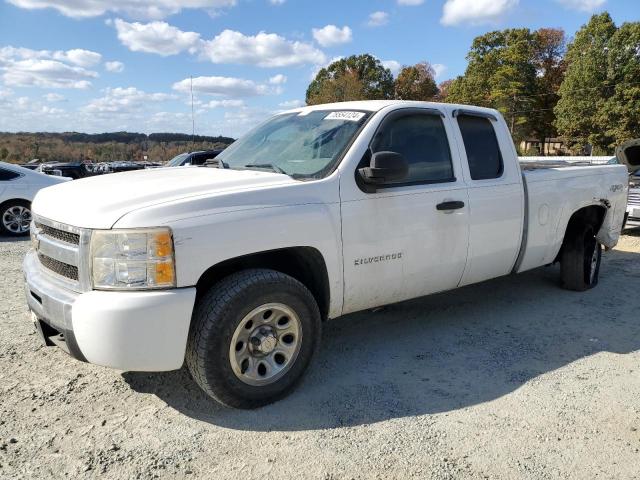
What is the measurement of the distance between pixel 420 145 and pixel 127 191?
222 cm

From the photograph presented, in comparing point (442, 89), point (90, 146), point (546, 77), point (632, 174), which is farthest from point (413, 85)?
point (632, 174)

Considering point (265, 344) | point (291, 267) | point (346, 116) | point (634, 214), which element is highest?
point (346, 116)

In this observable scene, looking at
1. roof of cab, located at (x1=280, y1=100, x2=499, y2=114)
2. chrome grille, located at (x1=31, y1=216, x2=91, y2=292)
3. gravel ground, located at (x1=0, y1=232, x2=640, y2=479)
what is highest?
roof of cab, located at (x1=280, y1=100, x2=499, y2=114)

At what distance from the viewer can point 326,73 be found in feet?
238

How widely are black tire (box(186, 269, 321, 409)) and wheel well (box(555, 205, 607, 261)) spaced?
367 cm

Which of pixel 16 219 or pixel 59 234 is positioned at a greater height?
pixel 59 234

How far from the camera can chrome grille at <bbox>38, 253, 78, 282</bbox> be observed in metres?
3.05

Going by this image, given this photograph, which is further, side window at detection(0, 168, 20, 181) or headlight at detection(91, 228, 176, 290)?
side window at detection(0, 168, 20, 181)

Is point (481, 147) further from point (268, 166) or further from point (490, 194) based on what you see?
point (268, 166)

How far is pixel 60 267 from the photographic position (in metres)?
3.19

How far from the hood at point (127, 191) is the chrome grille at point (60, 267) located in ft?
0.85

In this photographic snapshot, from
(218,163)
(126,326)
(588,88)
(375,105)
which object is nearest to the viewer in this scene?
(126,326)

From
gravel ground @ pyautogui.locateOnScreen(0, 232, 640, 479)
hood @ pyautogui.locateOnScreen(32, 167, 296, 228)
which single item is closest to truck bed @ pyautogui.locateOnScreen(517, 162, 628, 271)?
gravel ground @ pyautogui.locateOnScreen(0, 232, 640, 479)

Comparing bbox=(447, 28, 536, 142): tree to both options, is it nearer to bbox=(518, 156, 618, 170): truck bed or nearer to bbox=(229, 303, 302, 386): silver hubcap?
bbox=(518, 156, 618, 170): truck bed
